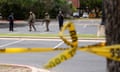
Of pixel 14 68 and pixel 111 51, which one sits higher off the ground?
pixel 111 51

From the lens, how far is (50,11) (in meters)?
64.3

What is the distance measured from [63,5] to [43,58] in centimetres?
5040

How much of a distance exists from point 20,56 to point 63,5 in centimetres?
4969

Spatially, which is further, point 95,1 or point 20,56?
point 95,1

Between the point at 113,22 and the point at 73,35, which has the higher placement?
the point at 113,22

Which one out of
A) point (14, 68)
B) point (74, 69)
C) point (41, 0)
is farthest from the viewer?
point (41, 0)

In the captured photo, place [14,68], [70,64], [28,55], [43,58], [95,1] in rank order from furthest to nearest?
[95,1], [28,55], [43,58], [70,64], [14,68]

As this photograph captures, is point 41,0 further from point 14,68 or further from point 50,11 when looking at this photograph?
point 14,68

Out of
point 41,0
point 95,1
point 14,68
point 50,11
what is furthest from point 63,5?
point 14,68

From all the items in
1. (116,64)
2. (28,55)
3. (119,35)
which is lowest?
(28,55)

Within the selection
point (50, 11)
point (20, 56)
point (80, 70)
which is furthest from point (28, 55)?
point (50, 11)

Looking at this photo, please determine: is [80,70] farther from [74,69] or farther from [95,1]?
[95,1]

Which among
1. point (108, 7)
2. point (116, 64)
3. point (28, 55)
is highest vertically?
point (108, 7)

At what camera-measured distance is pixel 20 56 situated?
16.0 m
